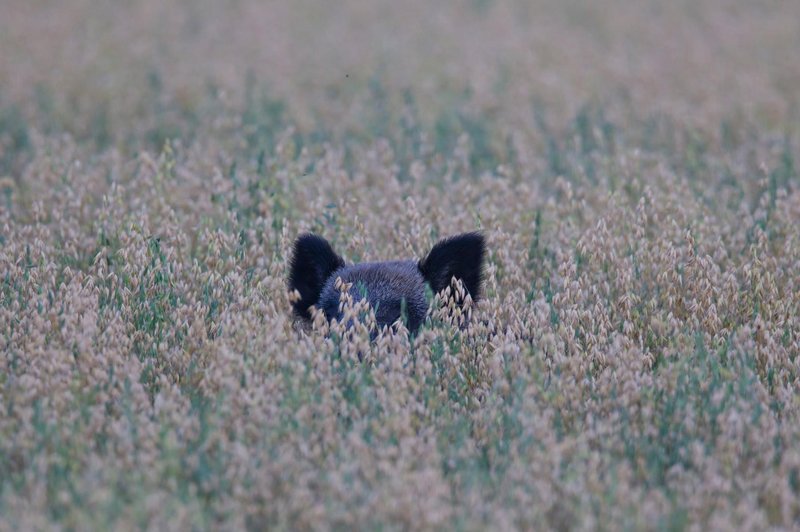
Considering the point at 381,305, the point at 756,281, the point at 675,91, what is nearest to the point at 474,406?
the point at 381,305

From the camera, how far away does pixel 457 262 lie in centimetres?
677

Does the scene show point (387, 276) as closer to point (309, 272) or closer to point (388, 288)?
point (388, 288)

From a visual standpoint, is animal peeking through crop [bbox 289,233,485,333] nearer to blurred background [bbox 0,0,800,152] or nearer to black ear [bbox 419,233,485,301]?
black ear [bbox 419,233,485,301]

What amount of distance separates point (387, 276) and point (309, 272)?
524mm

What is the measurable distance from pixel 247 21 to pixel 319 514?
1456 cm

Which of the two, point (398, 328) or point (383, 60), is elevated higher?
point (398, 328)

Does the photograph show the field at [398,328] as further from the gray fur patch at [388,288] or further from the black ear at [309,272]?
the gray fur patch at [388,288]

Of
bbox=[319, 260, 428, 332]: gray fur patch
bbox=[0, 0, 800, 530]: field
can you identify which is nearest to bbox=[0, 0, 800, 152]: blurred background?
bbox=[0, 0, 800, 530]: field

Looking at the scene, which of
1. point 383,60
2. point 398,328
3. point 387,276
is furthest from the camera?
point 383,60

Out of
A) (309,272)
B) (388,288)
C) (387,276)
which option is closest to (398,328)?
(388,288)

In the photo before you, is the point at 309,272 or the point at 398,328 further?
the point at 309,272

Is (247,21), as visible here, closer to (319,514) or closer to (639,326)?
(639,326)

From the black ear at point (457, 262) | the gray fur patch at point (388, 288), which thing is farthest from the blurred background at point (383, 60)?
the black ear at point (457, 262)

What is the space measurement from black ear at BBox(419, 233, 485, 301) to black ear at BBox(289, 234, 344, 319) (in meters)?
0.62
